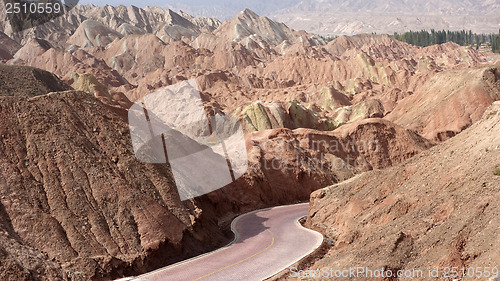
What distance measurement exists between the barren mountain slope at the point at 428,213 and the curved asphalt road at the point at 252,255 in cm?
133

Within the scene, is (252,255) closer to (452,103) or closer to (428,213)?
(428,213)

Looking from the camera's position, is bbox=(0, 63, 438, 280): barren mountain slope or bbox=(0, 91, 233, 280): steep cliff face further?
bbox=(0, 91, 233, 280): steep cliff face

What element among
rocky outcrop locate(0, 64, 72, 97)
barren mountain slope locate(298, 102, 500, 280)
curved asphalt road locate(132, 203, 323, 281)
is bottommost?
curved asphalt road locate(132, 203, 323, 281)

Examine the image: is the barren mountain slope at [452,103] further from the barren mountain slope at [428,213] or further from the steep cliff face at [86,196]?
the steep cliff face at [86,196]

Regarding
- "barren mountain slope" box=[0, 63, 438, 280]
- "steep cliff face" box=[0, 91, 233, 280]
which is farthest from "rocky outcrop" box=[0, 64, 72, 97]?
"steep cliff face" box=[0, 91, 233, 280]

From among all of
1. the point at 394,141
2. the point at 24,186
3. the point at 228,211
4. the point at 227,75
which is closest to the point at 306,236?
the point at 228,211

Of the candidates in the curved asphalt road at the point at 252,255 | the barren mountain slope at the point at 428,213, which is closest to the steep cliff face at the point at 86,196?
the curved asphalt road at the point at 252,255

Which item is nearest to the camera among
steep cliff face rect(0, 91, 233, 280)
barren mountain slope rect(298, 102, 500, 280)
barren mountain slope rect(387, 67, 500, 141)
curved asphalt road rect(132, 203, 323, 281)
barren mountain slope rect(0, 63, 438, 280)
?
barren mountain slope rect(298, 102, 500, 280)

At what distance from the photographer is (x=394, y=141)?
49188mm

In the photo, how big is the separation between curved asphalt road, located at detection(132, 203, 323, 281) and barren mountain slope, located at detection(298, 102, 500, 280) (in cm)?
133

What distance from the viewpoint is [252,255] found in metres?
21.5

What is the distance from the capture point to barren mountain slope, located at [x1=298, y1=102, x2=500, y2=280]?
52.2ft

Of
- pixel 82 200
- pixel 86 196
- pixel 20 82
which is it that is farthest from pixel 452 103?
pixel 82 200

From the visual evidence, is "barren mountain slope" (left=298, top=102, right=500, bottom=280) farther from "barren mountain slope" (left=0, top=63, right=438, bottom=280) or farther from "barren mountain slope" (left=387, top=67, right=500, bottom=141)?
"barren mountain slope" (left=387, top=67, right=500, bottom=141)
